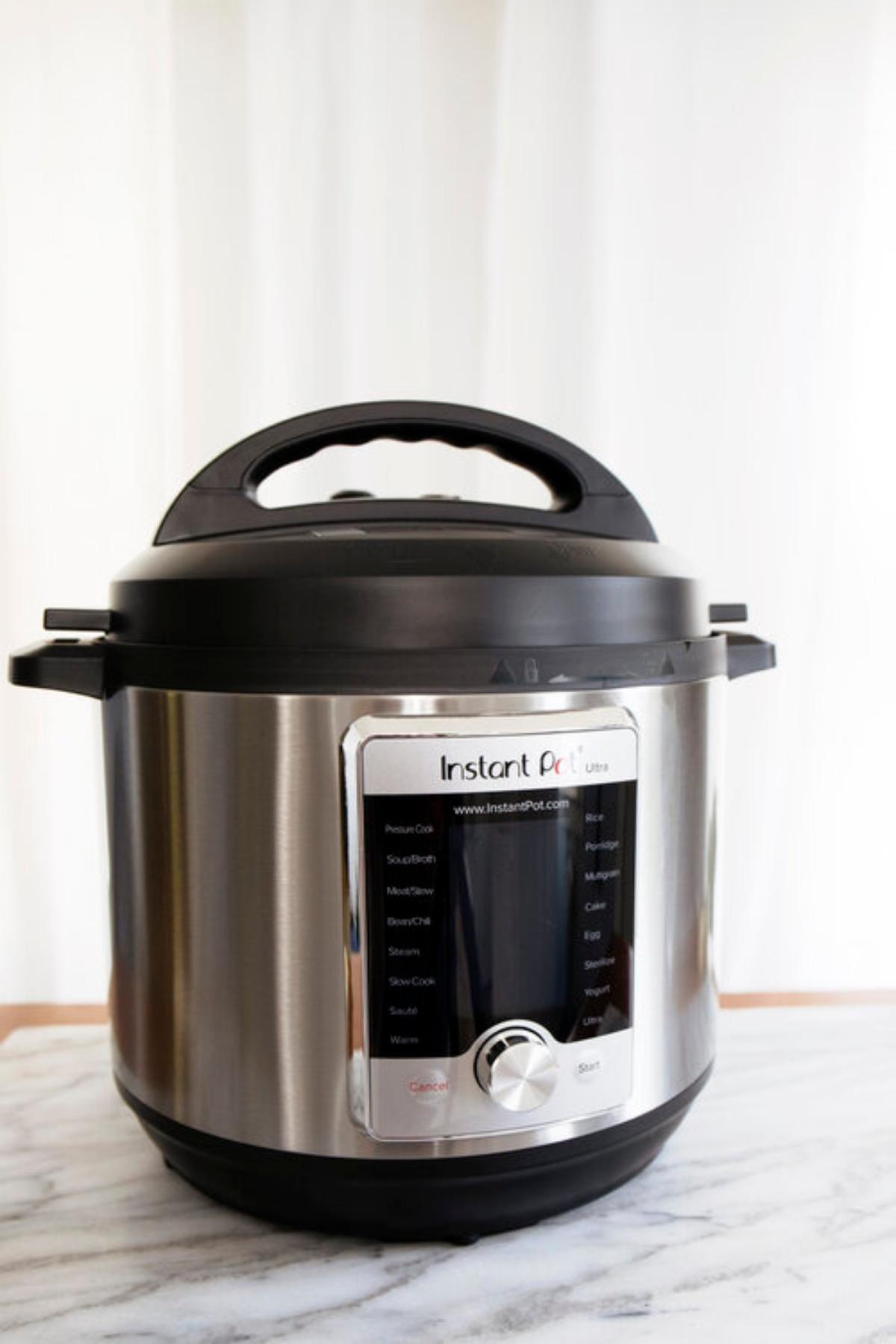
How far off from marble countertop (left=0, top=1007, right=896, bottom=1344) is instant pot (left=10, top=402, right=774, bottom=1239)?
3 centimetres

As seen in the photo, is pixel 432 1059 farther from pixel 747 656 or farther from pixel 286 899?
pixel 747 656

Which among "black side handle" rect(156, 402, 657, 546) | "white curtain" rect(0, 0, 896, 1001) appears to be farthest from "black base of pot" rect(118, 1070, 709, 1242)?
"white curtain" rect(0, 0, 896, 1001)

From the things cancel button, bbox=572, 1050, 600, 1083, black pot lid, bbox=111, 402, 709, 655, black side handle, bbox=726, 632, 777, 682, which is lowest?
cancel button, bbox=572, 1050, 600, 1083

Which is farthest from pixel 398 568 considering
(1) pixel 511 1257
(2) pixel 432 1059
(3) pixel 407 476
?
(3) pixel 407 476

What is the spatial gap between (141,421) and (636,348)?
42 centimetres

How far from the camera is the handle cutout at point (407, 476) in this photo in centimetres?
86

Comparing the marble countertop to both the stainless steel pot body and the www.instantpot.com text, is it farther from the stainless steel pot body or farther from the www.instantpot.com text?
the www.instantpot.com text

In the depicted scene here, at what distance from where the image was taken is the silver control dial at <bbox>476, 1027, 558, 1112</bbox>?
401 millimetres

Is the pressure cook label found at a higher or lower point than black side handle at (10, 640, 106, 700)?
lower

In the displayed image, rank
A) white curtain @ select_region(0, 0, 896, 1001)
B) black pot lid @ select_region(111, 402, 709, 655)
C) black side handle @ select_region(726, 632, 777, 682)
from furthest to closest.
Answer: white curtain @ select_region(0, 0, 896, 1001) → black side handle @ select_region(726, 632, 777, 682) → black pot lid @ select_region(111, 402, 709, 655)

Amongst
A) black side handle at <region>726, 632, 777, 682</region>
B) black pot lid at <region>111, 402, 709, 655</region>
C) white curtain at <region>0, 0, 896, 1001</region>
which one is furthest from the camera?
white curtain at <region>0, 0, 896, 1001</region>

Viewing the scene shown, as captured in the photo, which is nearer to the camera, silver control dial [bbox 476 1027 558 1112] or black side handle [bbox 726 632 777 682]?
silver control dial [bbox 476 1027 558 1112]

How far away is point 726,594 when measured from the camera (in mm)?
897

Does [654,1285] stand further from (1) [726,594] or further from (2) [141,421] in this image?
(2) [141,421]
